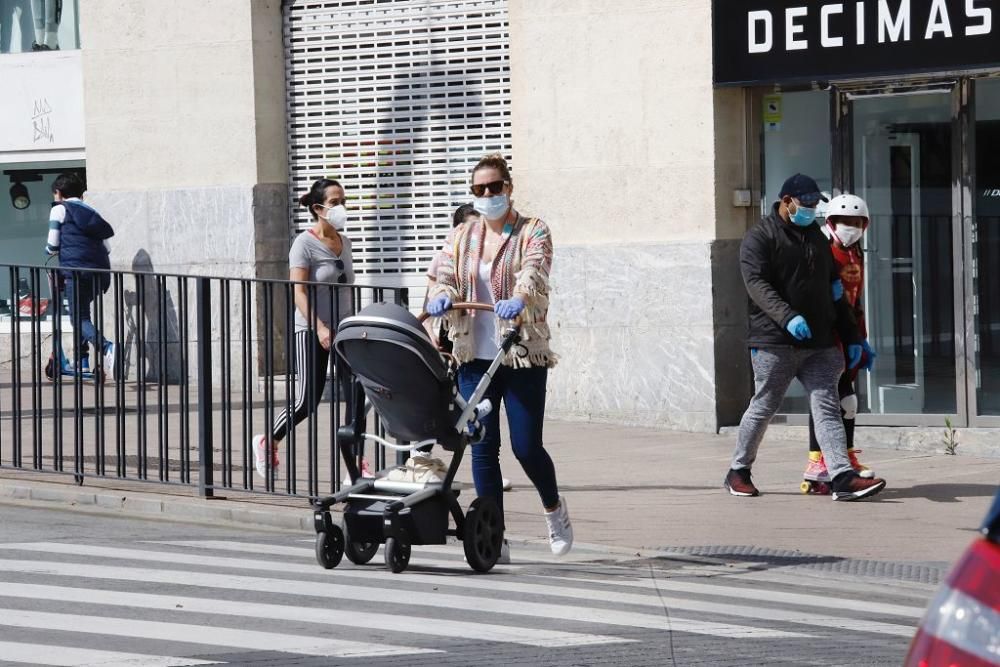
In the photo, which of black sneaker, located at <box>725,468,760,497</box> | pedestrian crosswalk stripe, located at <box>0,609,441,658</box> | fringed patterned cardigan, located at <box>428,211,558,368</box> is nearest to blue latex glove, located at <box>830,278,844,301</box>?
black sneaker, located at <box>725,468,760,497</box>

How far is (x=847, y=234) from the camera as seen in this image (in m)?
10.9

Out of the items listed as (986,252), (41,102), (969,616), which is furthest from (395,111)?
(969,616)

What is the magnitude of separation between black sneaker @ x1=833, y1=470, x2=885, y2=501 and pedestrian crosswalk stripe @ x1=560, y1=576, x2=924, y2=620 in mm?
2636

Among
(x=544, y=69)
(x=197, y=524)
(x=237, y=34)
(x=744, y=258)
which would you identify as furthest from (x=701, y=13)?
(x=197, y=524)

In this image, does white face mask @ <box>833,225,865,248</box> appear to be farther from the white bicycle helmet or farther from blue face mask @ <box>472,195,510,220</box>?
blue face mask @ <box>472,195,510,220</box>

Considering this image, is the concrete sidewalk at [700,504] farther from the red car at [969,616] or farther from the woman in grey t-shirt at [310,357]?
the red car at [969,616]

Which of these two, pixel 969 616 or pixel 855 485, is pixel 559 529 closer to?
pixel 855 485

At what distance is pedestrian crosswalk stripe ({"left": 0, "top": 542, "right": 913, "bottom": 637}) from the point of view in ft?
23.5

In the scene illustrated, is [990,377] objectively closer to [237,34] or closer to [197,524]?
[197,524]

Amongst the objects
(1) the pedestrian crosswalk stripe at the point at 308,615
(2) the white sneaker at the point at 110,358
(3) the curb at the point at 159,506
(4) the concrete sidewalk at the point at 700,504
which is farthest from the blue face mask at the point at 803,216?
(1) the pedestrian crosswalk stripe at the point at 308,615

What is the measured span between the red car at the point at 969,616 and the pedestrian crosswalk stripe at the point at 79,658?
385cm

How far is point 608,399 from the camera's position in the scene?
1430 centimetres

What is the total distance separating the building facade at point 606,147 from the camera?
42.9ft

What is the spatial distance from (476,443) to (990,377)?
234 inches
